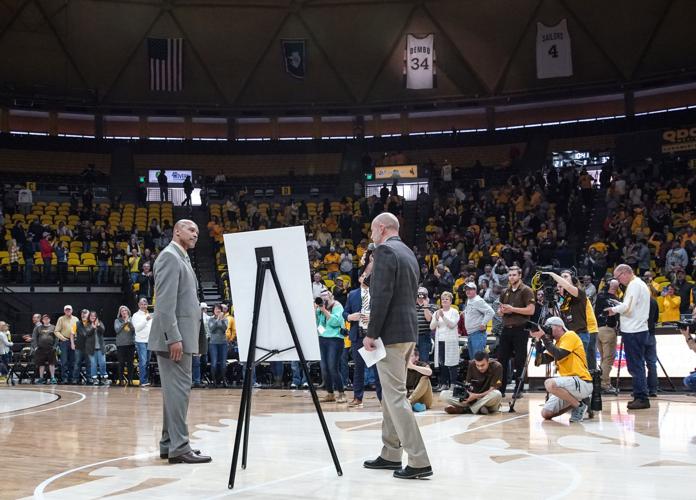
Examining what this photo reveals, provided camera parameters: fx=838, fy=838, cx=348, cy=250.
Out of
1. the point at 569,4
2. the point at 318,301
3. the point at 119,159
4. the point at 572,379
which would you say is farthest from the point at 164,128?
the point at 572,379

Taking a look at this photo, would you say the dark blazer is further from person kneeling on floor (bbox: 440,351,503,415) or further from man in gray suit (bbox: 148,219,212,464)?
man in gray suit (bbox: 148,219,212,464)

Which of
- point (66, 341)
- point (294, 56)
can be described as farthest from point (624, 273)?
point (294, 56)

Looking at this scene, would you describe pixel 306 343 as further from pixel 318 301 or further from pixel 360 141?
pixel 360 141

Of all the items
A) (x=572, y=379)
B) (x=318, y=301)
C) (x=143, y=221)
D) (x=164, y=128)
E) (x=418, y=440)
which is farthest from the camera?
(x=164, y=128)

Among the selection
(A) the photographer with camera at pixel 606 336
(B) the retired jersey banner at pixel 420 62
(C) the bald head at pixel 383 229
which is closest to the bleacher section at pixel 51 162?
(B) the retired jersey banner at pixel 420 62

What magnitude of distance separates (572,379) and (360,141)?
83.4 ft

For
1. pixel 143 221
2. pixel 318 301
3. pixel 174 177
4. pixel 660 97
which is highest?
pixel 660 97

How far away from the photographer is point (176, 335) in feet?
22.5

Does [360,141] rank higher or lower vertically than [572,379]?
higher

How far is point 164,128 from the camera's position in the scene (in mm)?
35500

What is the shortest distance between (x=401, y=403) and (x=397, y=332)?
519 mm

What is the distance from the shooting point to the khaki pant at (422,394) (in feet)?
36.7

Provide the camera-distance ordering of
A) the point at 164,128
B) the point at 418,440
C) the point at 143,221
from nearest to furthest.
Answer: the point at 418,440 < the point at 143,221 < the point at 164,128

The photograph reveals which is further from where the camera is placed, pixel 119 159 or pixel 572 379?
pixel 119 159
